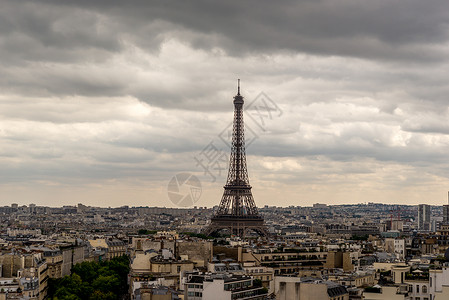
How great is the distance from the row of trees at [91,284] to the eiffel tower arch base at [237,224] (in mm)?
49246

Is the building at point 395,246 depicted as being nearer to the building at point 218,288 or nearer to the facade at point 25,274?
the facade at point 25,274

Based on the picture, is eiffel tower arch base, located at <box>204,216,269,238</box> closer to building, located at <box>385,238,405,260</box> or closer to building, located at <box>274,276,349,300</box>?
building, located at <box>385,238,405,260</box>

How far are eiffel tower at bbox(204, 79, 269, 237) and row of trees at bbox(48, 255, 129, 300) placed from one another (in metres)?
49.9

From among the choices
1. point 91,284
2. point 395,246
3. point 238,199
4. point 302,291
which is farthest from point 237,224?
A: point 302,291

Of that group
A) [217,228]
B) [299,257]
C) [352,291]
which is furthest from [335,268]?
[217,228]

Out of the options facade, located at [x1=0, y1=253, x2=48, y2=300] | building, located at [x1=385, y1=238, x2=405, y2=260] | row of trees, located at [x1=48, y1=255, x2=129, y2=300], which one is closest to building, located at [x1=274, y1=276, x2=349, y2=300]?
row of trees, located at [x1=48, y1=255, x2=129, y2=300]

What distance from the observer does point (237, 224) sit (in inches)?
5719

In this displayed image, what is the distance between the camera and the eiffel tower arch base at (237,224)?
477ft

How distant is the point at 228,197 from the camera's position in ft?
484

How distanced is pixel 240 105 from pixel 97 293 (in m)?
73.1

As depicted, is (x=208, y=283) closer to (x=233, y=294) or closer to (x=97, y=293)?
(x=233, y=294)

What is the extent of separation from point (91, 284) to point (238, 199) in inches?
2638

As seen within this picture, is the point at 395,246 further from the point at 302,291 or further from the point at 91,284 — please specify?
the point at 302,291

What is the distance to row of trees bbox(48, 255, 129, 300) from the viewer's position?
249ft
